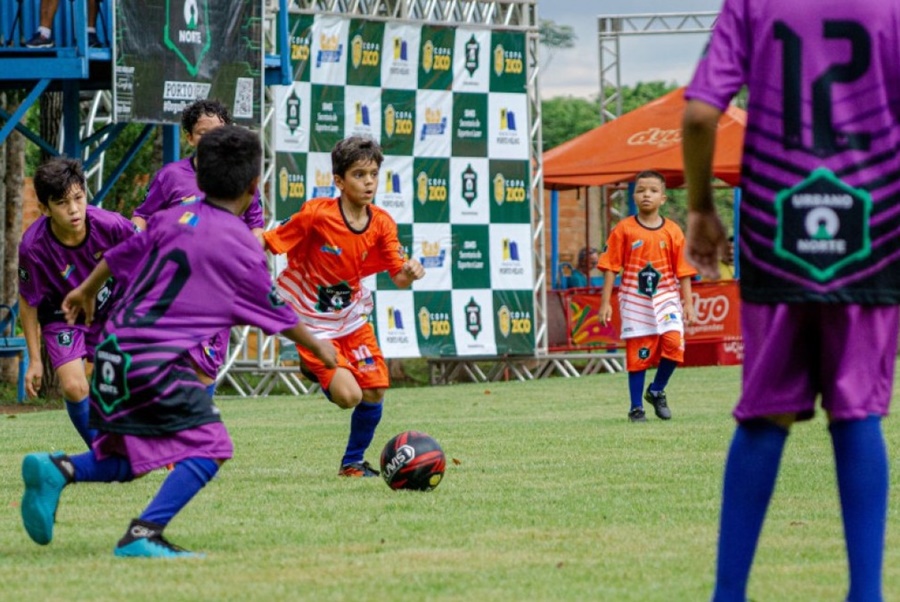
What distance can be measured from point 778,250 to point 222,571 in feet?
6.88

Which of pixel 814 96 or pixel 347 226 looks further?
pixel 347 226

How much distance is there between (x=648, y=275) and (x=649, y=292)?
13cm

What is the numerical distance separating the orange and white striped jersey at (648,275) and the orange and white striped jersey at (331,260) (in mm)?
4267

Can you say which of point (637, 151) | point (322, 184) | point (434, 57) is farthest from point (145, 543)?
point (637, 151)

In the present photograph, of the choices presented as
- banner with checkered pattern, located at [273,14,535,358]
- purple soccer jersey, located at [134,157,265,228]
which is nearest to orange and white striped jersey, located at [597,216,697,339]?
purple soccer jersey, located at [134,157,265,228]

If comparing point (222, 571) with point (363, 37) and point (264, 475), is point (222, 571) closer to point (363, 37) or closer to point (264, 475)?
point (264, 475)

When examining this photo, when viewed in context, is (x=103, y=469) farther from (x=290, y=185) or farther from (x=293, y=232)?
(x=290, y=185)

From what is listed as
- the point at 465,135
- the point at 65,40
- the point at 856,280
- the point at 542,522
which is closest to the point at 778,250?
the point at 856,280

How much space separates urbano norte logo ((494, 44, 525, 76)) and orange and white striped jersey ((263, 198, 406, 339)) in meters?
12.2

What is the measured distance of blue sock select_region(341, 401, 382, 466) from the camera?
337 inches

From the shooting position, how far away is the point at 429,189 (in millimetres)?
19922

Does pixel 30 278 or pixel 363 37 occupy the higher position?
pixel 363 37

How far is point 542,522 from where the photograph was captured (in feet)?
21.0

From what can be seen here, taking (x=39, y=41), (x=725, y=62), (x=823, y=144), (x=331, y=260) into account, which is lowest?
(x=331, y=260)
